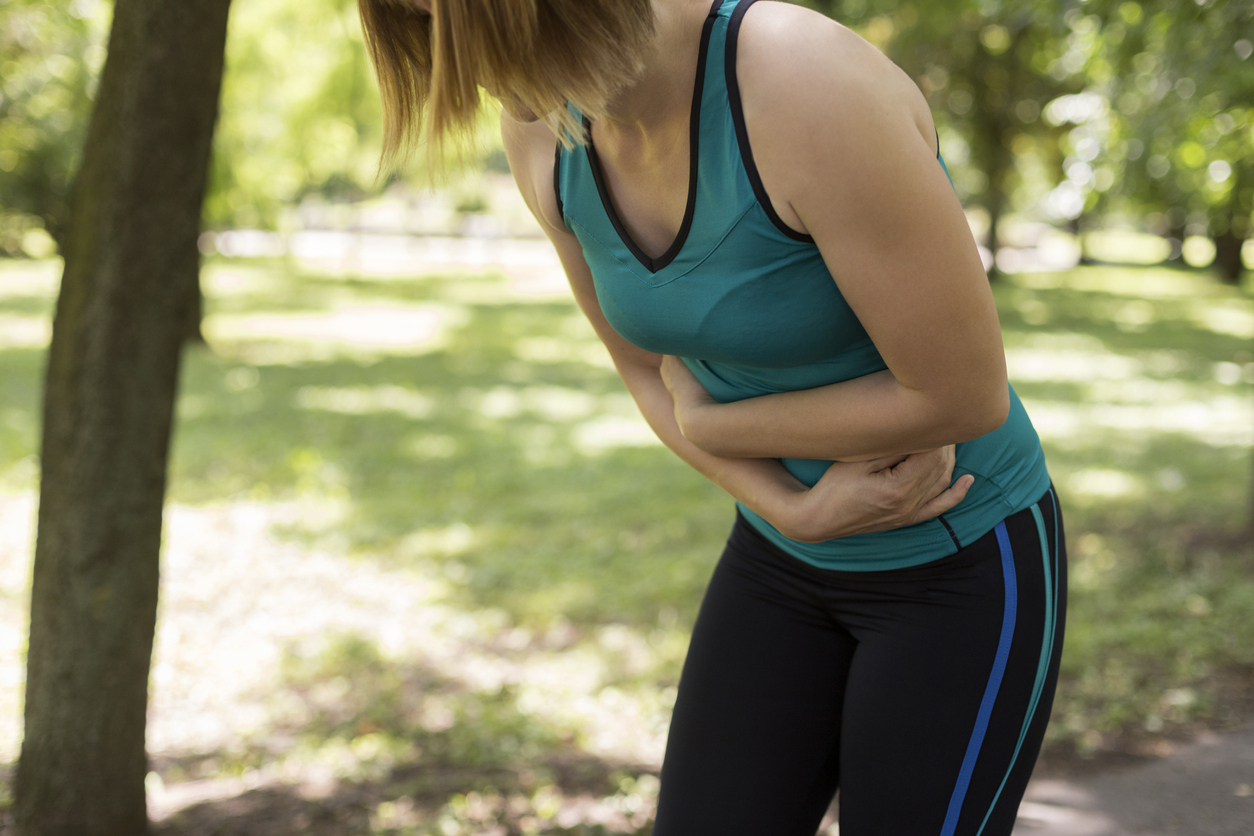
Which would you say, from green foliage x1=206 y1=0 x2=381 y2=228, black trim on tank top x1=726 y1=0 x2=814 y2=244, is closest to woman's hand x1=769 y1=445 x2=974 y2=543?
black trim on tank top x1=726 y1=0 x2=814 y2=244

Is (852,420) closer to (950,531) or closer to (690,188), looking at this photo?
(950,531)

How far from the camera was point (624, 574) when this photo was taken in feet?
18.9

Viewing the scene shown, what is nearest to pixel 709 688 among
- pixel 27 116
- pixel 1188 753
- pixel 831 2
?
pixel 1188 753

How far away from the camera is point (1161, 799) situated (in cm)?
320

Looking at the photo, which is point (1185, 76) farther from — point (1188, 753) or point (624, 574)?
point (624, 574)

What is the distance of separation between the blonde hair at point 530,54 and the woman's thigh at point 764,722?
802 mm

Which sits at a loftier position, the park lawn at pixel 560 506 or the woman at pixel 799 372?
the woman at pixel 799 372

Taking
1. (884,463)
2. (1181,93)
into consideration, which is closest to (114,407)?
(884,463)

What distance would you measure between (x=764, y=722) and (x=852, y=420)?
0.54 metres

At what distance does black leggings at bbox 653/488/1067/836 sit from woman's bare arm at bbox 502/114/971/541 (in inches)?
4.3

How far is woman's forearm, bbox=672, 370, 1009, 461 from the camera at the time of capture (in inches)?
49.3

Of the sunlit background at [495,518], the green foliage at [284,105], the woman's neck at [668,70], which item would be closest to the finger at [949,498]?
the woman's neck at [668,70]

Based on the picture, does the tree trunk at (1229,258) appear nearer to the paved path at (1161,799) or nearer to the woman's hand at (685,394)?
the paved path at (1161,799)

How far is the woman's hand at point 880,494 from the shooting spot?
133 cm
